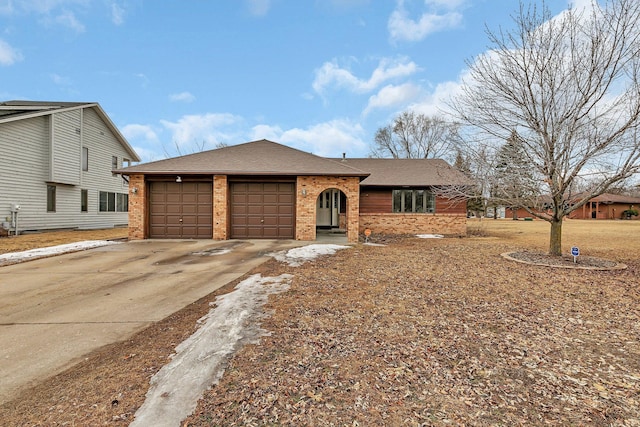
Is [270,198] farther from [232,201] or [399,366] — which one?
[399,366]

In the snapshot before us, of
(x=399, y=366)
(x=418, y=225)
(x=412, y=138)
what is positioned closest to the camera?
(x=399, y=366)

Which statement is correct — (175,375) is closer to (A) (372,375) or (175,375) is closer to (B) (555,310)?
(A) (372,375)

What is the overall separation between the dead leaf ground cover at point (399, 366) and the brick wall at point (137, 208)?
918cm

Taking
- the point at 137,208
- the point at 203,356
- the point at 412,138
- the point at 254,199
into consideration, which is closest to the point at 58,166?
the point at 137,208

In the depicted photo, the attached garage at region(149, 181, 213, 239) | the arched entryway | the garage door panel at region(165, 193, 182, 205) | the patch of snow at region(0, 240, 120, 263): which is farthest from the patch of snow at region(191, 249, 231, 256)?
the arched entryway

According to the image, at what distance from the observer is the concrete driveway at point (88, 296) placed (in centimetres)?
319

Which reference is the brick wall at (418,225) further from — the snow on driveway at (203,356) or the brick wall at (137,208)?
the snow on driveway at (203,356)

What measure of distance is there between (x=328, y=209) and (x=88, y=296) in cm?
1337

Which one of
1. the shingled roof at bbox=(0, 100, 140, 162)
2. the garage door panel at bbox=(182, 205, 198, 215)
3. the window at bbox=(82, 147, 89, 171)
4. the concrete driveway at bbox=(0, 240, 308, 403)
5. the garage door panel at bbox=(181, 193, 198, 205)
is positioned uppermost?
the shingled roof at bbox=(0, 100, 140, 162)

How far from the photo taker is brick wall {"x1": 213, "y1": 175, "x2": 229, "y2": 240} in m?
12.1

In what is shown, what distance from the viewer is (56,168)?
15539 mm

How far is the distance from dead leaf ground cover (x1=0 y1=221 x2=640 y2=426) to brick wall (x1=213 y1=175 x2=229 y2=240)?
7.77m

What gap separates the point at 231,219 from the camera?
12.5m

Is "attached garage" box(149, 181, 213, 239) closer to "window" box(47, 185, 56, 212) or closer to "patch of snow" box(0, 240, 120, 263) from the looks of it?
"patch of snow" box(0, 240, 120, 263)
